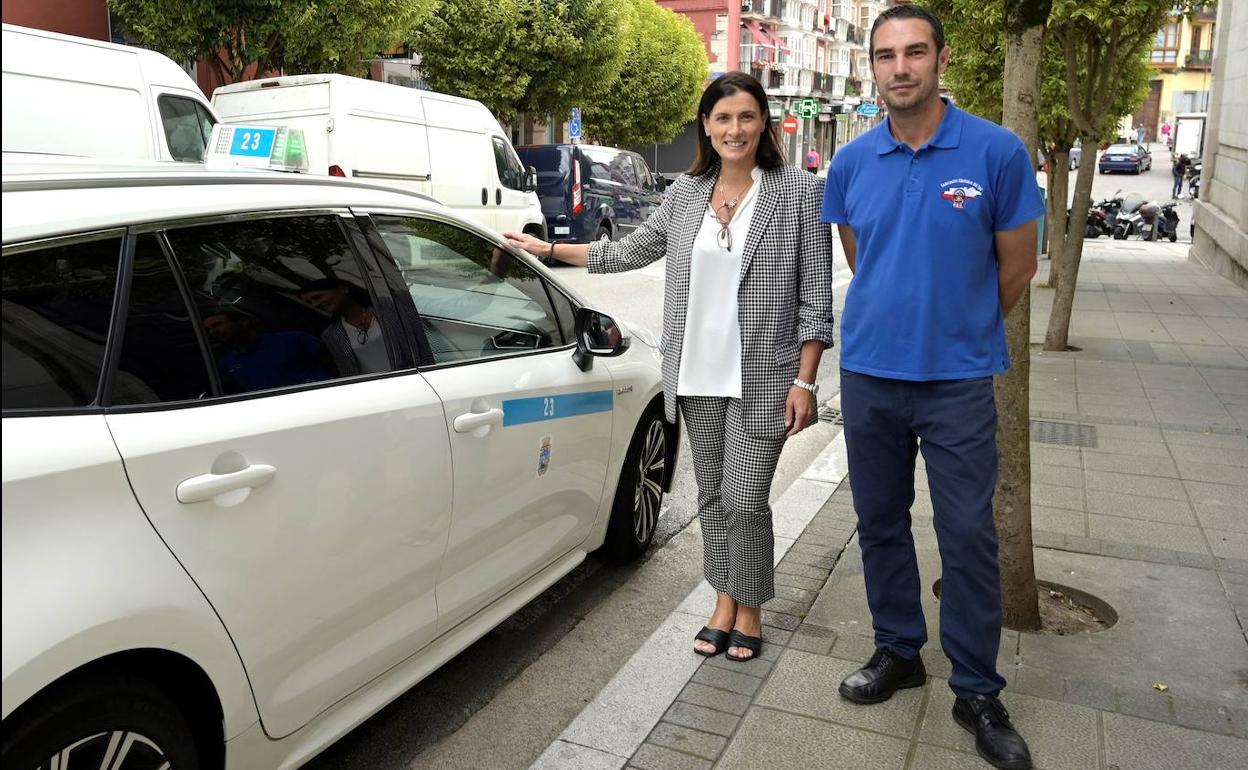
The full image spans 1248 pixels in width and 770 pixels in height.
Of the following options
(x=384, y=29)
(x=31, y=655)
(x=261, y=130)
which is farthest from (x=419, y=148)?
(x=31, y=655)

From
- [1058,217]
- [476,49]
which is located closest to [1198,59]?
[476,49]

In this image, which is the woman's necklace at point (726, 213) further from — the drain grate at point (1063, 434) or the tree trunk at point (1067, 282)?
the tree trunk at point (1067, 282)

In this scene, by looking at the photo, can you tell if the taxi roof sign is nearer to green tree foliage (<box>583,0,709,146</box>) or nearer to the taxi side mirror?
the taxi side mirror

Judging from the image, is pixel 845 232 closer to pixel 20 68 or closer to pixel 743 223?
pixel 743 223

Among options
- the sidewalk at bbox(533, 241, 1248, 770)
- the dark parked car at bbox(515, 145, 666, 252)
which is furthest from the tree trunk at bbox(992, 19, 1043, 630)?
the dark parked car at bbox(515, 145, 666, 252)

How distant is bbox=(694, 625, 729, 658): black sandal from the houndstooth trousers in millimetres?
139

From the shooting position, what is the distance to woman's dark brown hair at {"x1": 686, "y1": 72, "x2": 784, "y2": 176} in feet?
11.8

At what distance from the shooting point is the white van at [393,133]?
12.8 metres

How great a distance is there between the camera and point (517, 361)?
3.63 metres

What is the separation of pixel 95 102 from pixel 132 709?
27.0ft

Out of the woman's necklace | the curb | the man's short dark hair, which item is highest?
the man's short dark hair

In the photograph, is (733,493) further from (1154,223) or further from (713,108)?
(1154,223)

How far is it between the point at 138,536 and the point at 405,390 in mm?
952

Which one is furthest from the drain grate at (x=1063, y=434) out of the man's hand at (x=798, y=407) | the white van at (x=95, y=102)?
Result: the white van at (x=95, y=102)
